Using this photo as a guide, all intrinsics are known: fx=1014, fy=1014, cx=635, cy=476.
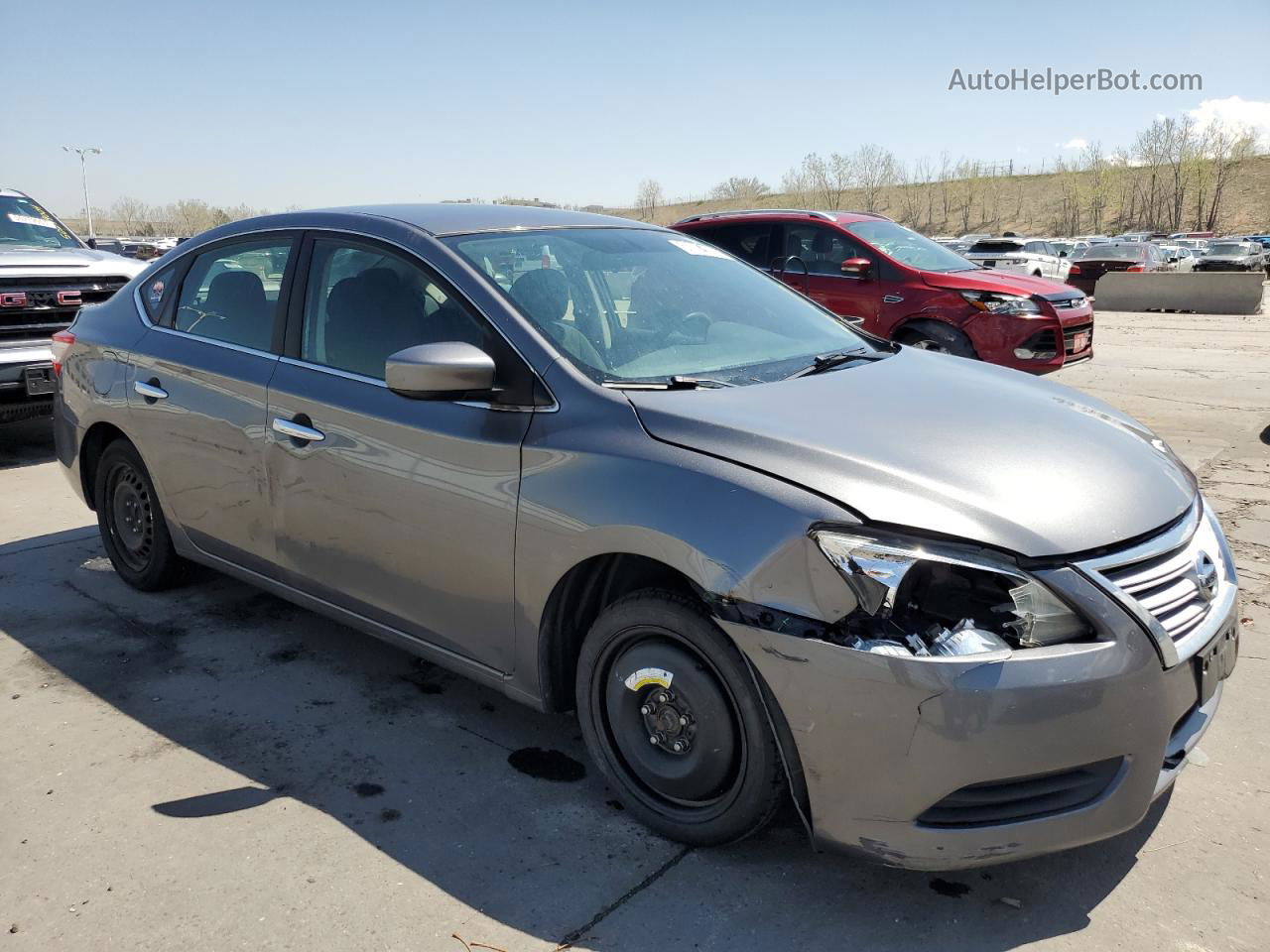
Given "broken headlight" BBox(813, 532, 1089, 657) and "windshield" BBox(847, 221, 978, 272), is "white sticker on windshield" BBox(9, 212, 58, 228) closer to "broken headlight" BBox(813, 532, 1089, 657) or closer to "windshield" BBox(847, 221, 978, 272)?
"windshield" BBox(847, 221, 978, 272)

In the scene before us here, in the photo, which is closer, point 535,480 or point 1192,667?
point 1192,667

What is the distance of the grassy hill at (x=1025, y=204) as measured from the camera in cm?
9050

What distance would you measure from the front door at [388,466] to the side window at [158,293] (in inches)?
43.0

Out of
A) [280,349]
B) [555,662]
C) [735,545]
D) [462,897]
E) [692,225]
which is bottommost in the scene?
[462,897]

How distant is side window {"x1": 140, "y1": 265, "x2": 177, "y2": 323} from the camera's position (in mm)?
4469

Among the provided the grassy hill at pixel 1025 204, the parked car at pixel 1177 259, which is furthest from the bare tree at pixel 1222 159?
the parked car at pixel 1177 259

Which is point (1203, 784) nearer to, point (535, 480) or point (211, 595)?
point (535, 480)

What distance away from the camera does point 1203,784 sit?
308 centimetres

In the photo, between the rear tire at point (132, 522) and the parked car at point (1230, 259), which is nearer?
the rear tire at point (132, 522)

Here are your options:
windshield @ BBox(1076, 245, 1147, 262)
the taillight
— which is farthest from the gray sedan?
windshield @ BBox(1076, 245, 1147, 262)

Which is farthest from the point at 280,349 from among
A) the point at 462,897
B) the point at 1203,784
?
the point at 1203,784

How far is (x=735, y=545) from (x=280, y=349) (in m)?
2.15

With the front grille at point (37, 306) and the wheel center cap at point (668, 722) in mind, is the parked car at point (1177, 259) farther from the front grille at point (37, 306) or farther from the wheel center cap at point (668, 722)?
the wheel center cap at point (668, 722)

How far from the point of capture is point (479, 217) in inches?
147
